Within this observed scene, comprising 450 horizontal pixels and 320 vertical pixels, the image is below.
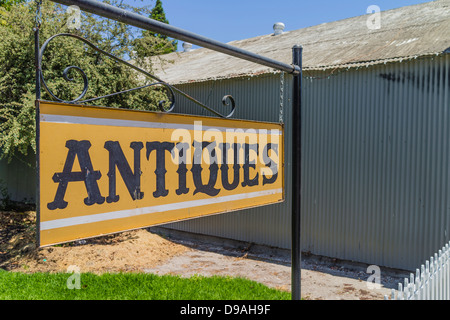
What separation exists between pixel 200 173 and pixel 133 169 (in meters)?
0.50

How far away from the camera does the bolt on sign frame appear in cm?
167

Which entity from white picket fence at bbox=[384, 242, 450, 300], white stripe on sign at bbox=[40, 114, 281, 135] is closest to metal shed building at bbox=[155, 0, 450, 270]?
white picket fence at bbox=[384, 242, 450, 300]

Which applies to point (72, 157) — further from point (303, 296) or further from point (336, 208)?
point (336, 208)

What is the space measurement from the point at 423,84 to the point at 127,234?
7.66m

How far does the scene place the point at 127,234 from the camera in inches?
396

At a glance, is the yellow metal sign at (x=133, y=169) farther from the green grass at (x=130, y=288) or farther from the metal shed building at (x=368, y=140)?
the metal shed building at (x=368, y=140)

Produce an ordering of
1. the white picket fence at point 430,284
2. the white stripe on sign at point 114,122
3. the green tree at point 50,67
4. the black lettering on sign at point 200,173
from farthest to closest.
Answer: the green tree at point 50,67 < the white picket fence at point 430,284 < the black lettering on sign at point 200,173 < the white stripe on sign at point 114,122

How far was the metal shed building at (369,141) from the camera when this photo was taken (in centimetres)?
693

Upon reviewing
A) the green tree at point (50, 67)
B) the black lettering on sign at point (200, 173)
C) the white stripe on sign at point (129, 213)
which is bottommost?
the white stripe on sign at point (129, 213)

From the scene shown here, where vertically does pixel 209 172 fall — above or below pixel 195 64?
below

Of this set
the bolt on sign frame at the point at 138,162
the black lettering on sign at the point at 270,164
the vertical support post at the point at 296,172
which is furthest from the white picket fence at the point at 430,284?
the black lettering on sign at the point at 270,164

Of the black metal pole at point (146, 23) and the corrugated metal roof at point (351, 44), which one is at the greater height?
the corrugated metal roof at point (351, 44)

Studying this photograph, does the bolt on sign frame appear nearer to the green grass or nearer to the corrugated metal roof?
the green grass
